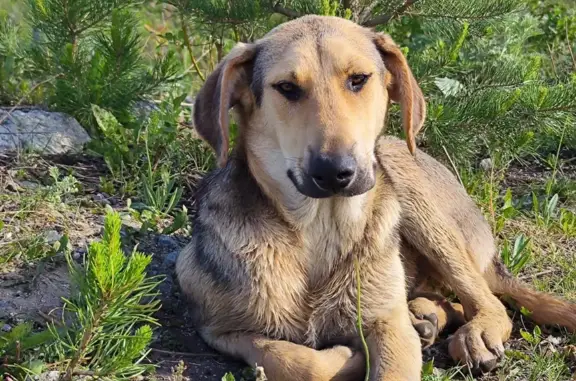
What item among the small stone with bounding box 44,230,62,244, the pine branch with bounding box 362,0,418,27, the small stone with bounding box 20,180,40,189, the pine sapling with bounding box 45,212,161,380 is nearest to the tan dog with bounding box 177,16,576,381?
the pine sapling with bounding box 45,212,161,380

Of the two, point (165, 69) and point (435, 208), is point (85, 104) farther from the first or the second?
point (435, 208)

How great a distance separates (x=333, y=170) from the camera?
336 centimetres

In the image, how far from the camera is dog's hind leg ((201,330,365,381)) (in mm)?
3535

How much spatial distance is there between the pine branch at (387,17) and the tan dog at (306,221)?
6.13 ft

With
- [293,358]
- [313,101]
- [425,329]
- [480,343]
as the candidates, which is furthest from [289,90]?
[480,343]

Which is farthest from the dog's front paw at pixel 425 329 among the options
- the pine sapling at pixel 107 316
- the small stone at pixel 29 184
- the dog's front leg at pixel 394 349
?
the small stone at pixel 29 184

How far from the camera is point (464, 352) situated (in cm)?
402

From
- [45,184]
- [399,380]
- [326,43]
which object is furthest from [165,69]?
[399,380]

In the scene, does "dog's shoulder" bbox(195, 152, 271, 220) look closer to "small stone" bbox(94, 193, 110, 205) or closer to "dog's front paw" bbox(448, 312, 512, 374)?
"dog's front paw" bbox(448, 312, 512, 374)

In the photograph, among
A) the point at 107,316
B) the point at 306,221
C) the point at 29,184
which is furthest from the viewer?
the point at 29,184

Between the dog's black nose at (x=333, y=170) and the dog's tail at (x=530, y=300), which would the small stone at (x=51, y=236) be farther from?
the dog's tail at (x=530, y=300)

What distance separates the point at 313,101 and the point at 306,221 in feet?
1.94

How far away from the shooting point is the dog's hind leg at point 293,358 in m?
3.54

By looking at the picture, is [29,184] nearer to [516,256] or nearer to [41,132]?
[41,132]
